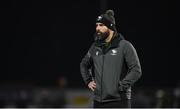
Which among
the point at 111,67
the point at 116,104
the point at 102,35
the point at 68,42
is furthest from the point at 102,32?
the point at 68,42

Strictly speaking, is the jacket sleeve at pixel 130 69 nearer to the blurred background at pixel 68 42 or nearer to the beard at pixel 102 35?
the beard at pixel 102 35

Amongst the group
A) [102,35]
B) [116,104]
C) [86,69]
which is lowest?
[116,104]

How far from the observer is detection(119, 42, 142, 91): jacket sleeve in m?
5.02

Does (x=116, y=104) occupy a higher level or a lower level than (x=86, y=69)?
lower

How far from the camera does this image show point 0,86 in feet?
48.4

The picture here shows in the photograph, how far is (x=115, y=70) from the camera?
16.6 feet

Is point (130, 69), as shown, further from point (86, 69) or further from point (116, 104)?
point (86, 69)

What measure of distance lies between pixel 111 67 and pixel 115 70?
1.8 inches

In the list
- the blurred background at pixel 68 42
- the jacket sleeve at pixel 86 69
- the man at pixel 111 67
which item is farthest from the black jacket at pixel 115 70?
the blurred background at pixel 68 42

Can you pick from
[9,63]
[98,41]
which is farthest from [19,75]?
[98,41]

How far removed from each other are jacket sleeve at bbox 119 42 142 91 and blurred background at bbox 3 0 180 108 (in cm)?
927

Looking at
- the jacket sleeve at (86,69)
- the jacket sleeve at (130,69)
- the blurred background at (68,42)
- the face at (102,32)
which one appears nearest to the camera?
the jacket sleeve at (130,69)

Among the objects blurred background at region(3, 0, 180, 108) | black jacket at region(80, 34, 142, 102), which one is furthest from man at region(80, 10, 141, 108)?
blurred background at region(3, 0, 180, 108)

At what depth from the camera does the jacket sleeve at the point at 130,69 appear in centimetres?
502
